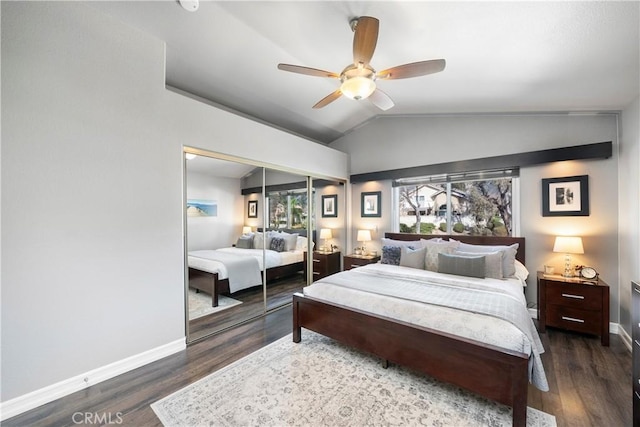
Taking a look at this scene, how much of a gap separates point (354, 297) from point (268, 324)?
4.70ft

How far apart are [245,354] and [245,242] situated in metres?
1.44

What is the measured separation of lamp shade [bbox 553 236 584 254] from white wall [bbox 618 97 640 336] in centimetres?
37

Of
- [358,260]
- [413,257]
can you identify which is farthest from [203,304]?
[413,257]

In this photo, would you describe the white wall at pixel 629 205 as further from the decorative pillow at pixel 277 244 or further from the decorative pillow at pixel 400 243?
the decorative pillow at pixel 277 244

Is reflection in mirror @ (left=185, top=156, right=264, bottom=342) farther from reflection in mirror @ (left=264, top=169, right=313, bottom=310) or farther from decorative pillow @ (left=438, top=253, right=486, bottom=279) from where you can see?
decorative pillow @ (left=438, top=253, right=486, bottom=279)

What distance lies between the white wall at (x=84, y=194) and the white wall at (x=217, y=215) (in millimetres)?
219

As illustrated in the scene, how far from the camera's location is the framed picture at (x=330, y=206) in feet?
16.3

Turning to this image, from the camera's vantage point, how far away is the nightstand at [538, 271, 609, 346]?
270cm

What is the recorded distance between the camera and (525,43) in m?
1.99

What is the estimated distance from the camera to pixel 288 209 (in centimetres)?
Answer: 418

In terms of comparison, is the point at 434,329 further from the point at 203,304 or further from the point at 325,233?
the point at 325,233

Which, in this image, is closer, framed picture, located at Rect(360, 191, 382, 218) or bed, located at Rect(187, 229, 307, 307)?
bed, located at Rect(187, 229, 307, 307)

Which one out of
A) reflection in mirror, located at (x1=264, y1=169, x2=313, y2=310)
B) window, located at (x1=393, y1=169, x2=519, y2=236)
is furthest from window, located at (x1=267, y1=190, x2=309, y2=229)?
window, located at (x1=393, y1=169, x2=519, y2=236)

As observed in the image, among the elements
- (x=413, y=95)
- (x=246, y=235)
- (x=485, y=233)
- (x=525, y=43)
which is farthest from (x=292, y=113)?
(x=485, y=233)
